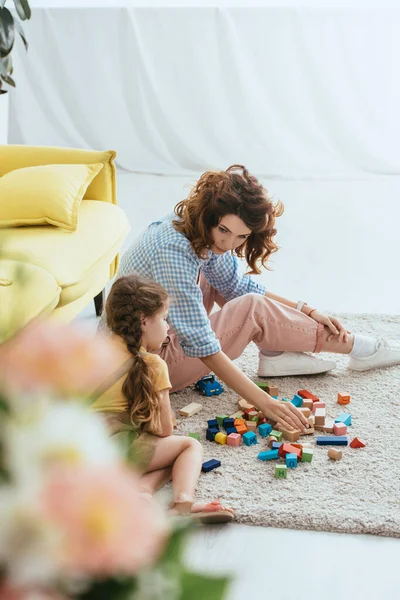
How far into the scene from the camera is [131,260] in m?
2.50

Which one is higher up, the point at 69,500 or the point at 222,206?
the point at 69,500

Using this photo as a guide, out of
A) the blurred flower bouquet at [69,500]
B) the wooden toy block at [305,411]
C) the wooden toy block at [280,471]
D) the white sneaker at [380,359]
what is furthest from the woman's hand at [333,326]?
the blurred flower bouquet at [69,500]

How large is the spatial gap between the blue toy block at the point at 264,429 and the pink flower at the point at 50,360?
6.39 ft

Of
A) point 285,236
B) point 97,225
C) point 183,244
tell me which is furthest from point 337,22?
point 183,244

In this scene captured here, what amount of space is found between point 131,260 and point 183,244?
0.18 meters

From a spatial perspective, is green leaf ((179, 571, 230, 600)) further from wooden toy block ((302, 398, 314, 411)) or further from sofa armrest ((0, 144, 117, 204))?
sofa armrest ((0, 144, 117, 204))

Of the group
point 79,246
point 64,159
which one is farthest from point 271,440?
point 64,159

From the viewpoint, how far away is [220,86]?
566cm

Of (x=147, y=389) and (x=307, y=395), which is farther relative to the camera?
(x=307, y=395)

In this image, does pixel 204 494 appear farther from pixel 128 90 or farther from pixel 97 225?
pixel 128 90

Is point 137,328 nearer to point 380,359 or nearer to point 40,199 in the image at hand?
point 40,199

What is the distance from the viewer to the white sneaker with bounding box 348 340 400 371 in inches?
109

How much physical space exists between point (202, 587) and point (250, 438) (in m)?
1.89

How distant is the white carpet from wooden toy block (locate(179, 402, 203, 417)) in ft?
0.05
